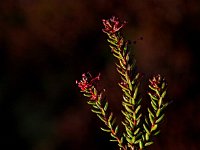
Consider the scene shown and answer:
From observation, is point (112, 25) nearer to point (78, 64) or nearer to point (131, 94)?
point (131, 94)

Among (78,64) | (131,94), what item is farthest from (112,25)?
(78,64)

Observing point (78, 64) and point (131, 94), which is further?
point (78, 64)

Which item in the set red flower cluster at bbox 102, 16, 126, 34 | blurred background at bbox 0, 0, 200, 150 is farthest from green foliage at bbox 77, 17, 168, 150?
blurred background at bbox 0, 0, 200, 150

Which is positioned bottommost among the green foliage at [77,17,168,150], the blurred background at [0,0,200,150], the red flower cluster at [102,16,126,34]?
the green foliage at [77,17,168,150]

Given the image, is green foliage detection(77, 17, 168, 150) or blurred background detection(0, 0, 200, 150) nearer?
green foliage detection(77, 17, 168, 150)

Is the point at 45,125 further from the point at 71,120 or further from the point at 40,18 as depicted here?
the point at 40,18

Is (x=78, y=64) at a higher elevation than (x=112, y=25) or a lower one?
higher

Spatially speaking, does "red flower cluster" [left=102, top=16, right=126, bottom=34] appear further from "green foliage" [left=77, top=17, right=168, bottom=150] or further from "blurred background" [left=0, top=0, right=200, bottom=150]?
"blurred background" [left=0, top=0, right=200, bottom=150]

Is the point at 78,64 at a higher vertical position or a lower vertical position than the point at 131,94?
higher

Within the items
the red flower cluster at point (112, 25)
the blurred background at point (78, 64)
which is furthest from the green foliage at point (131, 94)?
the blurred background at point (78, 64)
